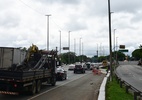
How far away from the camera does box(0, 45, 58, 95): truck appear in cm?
1599

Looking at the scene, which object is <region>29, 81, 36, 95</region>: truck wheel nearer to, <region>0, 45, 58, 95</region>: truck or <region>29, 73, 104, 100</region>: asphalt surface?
<region>0, 45, 58, 95</region>: truck

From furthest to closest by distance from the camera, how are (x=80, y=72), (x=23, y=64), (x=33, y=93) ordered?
1. (x=80, y=72)
2. (x=23, y=64)
3. (x=33, y=93)

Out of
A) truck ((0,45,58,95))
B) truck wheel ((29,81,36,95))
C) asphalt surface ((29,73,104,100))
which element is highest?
truck ((0,45,58,95))

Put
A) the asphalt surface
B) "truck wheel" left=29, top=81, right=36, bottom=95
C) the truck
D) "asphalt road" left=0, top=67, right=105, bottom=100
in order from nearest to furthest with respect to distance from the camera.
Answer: the truck, "asphalt road" left=0, top=67, right=105, bottom=100, the asphalt surface, "truck wheel" left=29, top=81, right=36, bottom=95

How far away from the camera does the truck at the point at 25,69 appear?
15992mm

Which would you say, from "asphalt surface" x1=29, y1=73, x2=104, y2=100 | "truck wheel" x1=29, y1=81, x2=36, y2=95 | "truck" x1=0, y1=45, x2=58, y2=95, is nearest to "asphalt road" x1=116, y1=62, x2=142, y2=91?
"asphalt surface" x1=29, y1=73, x2=104, y2=100

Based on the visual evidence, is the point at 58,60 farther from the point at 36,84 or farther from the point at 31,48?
the point at 36,84

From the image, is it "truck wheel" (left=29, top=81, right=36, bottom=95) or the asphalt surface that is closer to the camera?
the asphalt surface

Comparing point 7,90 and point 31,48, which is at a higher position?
point 31,48

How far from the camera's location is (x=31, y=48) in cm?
2222

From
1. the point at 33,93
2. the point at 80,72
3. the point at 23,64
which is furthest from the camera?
the point at 80,72

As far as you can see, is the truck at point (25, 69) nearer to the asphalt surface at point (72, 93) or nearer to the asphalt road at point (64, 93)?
the asphalt road at point (64, 93)

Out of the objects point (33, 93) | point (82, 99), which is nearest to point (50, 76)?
point (33, 93)

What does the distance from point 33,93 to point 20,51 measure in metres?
5.17
